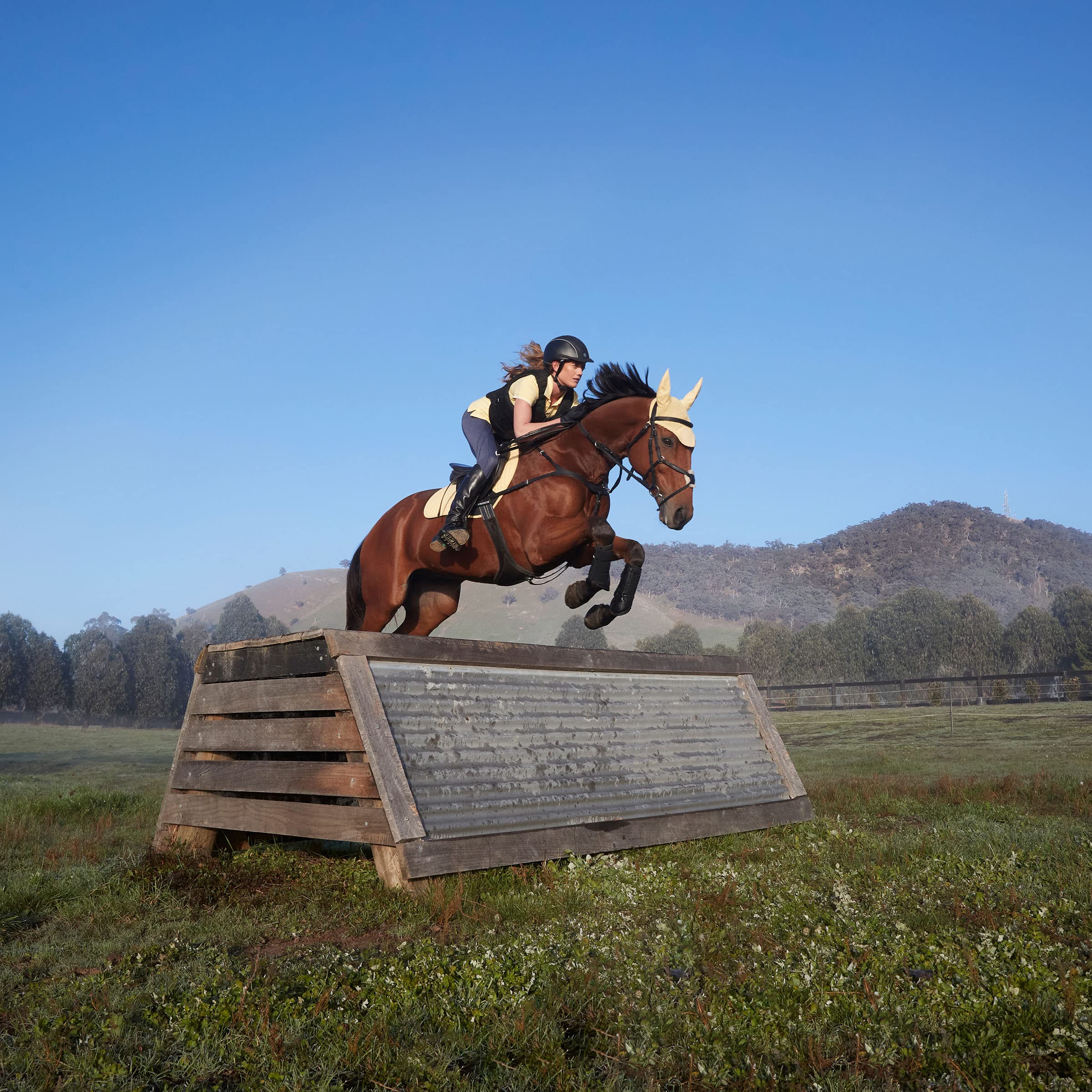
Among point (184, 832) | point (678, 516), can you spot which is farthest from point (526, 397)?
point (184, 832)

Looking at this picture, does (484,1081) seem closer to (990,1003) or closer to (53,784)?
(990,1003)

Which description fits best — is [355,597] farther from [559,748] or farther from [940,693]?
[940,693]

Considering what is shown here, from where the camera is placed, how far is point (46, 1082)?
7.80 ft

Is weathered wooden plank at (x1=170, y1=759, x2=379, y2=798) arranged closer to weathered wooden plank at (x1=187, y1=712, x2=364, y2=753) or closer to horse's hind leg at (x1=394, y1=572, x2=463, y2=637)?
weathered wooden plank at (x1=187, y1=712, x2=364, y2=753)

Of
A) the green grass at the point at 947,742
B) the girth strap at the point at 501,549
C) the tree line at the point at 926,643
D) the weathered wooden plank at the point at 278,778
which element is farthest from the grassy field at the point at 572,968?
the tree line at the point at 926,643

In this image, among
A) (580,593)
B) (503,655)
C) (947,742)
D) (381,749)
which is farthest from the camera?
(947,742)

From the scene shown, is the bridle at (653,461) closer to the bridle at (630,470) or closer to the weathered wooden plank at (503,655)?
the bridle at (630,470)

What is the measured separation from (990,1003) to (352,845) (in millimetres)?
5394

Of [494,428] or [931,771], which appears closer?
[494,428]

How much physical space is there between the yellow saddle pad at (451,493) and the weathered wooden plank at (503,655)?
4.73ft

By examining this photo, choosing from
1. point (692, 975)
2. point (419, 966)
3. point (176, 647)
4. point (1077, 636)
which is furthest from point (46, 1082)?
point (1077, 636)

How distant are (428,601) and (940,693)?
1826 inches

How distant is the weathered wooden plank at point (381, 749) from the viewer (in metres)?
4.80

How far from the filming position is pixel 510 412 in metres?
7.60
